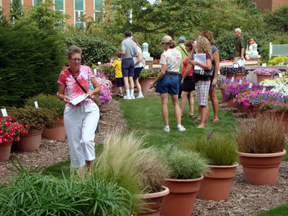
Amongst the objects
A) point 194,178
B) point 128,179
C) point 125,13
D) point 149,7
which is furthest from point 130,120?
point 125,13

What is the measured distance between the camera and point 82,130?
5293 mm


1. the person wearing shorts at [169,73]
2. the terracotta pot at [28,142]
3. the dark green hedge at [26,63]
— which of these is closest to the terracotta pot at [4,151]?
the terracotta pot at [28,142]

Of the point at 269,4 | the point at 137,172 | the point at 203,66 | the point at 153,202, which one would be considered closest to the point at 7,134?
the point at 137,172

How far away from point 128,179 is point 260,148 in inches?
105

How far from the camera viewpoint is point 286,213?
4547 millimetres

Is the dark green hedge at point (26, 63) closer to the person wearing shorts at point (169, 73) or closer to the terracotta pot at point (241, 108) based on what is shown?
the person wearing shorts at point (169, 73)

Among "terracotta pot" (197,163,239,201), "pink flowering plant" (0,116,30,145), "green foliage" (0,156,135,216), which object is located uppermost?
"green foliage" (0,156,135,216)

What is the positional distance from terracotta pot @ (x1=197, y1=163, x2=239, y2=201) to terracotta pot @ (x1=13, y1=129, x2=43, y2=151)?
353 centimetres

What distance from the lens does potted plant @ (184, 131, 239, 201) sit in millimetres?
4996

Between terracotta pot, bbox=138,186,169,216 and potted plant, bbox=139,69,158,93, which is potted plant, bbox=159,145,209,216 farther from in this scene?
potted plant, bbox=139,69,158,93

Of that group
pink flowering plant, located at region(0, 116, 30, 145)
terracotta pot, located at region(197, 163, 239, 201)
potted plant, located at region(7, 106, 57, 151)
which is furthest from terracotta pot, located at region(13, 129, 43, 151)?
terracotta pot, located at region(197, 163, 239, 201)

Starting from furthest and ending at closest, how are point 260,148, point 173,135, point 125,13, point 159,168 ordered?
A: point 125,13
point 173,135
point 260,148
point 159,168

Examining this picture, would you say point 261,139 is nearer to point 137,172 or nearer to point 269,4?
point 137,172

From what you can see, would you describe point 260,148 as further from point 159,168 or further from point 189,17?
point 189,17
